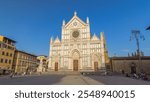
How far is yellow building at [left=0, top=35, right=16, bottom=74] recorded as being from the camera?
42344 millimetres

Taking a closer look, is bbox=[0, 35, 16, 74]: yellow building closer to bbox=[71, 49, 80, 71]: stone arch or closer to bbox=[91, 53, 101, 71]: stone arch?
bbox=[71, 49, 80, 71]: stone arch

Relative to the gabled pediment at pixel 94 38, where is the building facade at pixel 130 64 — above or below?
below

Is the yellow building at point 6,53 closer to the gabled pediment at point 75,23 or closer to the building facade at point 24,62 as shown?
the building facade at point 24,62

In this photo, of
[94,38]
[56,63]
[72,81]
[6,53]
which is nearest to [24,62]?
[6,53]

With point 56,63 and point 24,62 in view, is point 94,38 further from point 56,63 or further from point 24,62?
point 24,62

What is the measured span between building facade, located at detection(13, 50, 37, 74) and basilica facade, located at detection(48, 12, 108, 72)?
45.5ft

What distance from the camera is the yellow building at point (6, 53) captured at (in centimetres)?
4234

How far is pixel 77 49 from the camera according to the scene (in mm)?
44781

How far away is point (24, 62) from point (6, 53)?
12017 mm

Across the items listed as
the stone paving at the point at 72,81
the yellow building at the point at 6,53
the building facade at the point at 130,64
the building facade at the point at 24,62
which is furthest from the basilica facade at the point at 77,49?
the stone paving at the point at 72,81

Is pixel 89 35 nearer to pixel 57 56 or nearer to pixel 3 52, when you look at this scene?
pixel 57 56

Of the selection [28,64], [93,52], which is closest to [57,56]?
[93,52]

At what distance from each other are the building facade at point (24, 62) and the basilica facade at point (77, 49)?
13.9 meters

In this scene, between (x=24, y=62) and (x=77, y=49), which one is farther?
(x=24, y=62)
